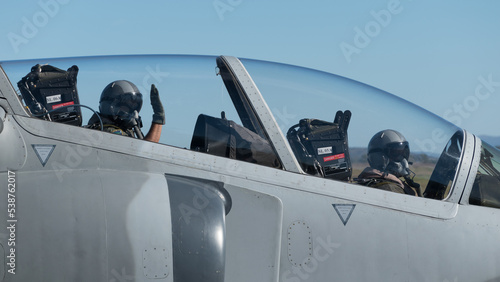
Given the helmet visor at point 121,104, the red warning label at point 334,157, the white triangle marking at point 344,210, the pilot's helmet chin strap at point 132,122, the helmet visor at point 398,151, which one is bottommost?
the white triangle marking at point 344,210

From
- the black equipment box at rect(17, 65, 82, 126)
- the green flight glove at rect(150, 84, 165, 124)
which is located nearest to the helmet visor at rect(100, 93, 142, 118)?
the green flight glove at rect(150, 84, 165, 124)

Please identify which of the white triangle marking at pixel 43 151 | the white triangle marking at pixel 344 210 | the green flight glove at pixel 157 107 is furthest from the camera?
the green flight glove at pixel 157 107

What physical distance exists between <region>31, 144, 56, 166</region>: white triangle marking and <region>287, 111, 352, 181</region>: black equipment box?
1871mm

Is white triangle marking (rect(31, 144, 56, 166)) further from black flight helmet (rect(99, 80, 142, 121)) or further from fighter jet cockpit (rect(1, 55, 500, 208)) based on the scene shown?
black flight helmet (rect(99, 80, 142, 121))

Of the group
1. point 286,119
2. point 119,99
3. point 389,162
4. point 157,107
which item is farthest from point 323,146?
point 119,99

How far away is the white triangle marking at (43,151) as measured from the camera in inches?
153

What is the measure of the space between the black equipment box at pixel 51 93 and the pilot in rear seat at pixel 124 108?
214 mm

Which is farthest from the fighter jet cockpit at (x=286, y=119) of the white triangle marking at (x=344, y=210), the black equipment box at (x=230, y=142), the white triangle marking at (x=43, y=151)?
the white triangle marking at (x=43, y=151)

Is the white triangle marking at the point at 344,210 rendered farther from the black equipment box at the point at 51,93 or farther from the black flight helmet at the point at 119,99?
the black equipment box at the point at 51,93

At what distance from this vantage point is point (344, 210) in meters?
4.09

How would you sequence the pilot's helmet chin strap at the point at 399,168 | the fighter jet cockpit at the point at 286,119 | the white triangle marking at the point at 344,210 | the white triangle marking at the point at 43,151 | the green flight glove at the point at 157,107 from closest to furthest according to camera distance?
the white triangle marking at the point at 43,151 → the white triangle marking at the point at 344,210 → the fighter jet cockpit at the point at 286,119 → the green flight glove at the point at 157,107 → the pilot's helmet chin strap at the point at 399,168

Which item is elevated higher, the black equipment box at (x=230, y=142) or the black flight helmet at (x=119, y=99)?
the black flight helmet at (x=119, y=99)

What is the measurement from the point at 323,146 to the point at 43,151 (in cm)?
227

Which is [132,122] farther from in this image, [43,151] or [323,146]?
[323,146]
